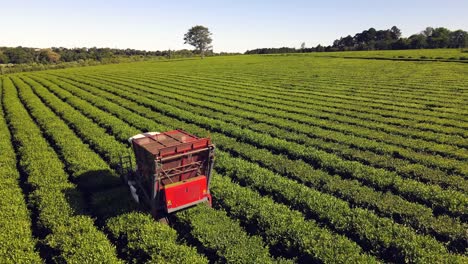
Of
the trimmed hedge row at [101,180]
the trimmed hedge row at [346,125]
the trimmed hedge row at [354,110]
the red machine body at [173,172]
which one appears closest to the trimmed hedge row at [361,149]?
the trimmed hedge row at [346,125]

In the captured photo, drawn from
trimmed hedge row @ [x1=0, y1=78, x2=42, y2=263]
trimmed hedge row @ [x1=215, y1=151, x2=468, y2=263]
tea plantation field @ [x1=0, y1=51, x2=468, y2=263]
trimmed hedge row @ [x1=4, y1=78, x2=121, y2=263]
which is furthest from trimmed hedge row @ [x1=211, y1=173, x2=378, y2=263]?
trimmed hedge row @ [x1=0, y1=78, x2=42, y2=263]

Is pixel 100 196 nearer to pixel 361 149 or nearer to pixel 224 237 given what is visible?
pixel 224 237

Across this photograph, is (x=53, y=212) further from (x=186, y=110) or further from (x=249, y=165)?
(x=186, y=110)

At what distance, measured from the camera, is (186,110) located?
89.1 feet

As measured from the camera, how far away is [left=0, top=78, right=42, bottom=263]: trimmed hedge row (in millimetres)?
8406

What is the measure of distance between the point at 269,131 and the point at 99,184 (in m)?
10.6

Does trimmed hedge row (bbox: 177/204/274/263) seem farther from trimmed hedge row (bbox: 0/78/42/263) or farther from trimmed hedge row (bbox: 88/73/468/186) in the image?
trimmed hedge row (bbox: 88/73/468/186)

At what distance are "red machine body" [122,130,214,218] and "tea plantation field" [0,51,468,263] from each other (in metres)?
0.67

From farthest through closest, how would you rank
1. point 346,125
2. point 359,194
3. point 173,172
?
point 346,125
point 359,194
point 173,172

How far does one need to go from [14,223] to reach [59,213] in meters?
1.24

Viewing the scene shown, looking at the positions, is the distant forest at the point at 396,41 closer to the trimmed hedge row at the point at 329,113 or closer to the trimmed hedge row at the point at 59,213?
the trimmed hedge row at the point at 329,113

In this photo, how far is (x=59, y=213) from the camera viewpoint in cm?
1027

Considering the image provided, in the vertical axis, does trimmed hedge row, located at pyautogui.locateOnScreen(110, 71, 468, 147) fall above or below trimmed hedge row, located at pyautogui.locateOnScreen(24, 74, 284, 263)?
above

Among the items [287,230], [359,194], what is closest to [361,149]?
[359,194]
